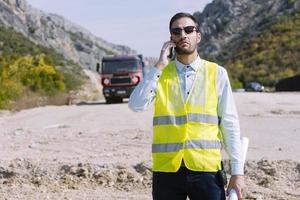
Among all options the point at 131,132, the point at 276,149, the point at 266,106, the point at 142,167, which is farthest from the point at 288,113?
the point at 142,167

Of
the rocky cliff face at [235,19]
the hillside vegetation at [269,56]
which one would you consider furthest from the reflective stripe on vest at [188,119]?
the rocky cliff face at [235,19]

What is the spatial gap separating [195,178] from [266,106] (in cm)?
2266

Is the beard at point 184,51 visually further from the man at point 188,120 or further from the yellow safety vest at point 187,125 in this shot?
the yellow safety vest at point 187,125

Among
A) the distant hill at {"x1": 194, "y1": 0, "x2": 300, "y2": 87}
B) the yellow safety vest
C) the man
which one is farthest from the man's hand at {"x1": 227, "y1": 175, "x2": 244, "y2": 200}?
the distant hill at {"x1": 194, "y1": 0, "x2": 300, "y2": 87}

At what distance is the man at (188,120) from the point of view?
13.1 feet

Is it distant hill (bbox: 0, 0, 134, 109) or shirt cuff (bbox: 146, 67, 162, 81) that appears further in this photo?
distant hill (bbox: 0, 0, 134, 109)

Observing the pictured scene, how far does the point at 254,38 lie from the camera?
89312 millimetres

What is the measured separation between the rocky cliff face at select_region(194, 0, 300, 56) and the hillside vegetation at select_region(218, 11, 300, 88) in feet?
13.8

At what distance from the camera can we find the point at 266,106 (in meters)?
26.2

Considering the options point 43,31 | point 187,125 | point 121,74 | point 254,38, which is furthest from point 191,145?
point 43,31

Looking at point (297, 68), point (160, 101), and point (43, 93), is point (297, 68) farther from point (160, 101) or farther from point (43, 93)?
point (160, 101)

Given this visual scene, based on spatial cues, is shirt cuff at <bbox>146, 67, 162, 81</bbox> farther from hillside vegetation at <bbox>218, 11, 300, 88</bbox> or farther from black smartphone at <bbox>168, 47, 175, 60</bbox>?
hillside vegetation at <bbox>218, 11, 300, 88</bbox>

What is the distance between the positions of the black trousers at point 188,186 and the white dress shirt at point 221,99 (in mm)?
158

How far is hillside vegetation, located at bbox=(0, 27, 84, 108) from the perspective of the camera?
39050mm
